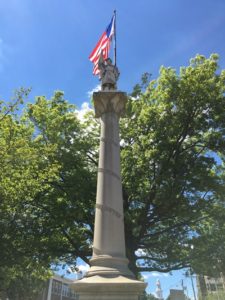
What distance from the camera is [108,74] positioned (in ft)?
38.6

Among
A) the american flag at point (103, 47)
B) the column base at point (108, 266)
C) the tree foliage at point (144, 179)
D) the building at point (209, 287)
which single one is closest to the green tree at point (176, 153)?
the tree foliage at point (144, 179)

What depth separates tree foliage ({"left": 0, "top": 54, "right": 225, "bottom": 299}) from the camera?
16562mm

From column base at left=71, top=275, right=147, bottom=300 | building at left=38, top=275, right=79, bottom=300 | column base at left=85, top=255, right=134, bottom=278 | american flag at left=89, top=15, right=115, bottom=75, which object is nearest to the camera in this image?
column base at left=71, top=275, right=147, bottom=300

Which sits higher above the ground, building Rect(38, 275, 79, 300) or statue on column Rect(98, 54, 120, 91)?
building Rect(38, 275, 79, 300)

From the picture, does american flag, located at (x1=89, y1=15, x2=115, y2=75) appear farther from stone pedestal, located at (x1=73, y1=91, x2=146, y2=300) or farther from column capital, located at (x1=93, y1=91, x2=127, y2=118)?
stone pedestal, located at (x1=73, y1=91, x2=146, y2=300)

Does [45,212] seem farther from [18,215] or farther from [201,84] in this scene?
[201,84]

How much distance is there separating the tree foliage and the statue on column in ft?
16.5

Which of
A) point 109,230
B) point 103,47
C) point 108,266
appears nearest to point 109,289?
point 108,266

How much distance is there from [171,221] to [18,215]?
8679 millimetres

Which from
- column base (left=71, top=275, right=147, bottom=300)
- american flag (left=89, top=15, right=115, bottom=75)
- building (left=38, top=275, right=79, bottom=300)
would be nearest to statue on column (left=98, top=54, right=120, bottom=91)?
american flag (left=89, top=15, right=115, bottom=75)

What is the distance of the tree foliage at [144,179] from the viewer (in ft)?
54.3

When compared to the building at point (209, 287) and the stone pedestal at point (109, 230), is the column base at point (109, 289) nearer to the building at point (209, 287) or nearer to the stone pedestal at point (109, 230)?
the stone pedestal at point (109, 230)

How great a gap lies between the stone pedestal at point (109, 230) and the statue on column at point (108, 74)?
0.80m

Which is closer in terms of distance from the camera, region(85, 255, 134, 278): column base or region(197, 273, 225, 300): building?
region(85, 255, 134, 278): column base
